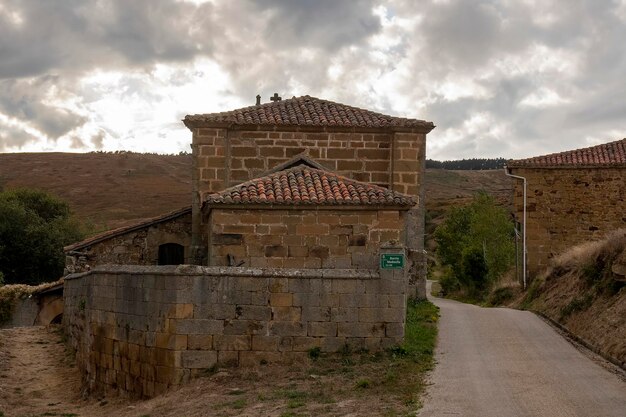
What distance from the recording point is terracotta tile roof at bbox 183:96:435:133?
65.7 ft

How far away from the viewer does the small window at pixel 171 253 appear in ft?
72.1

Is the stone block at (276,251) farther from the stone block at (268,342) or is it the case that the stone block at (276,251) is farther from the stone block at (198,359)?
the stone block at (198,359)

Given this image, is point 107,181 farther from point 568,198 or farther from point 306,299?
point 306,299

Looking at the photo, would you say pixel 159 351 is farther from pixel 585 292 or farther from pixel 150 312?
pixel 585 292

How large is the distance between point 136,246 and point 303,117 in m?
6.29

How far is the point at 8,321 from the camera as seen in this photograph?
27.1 m

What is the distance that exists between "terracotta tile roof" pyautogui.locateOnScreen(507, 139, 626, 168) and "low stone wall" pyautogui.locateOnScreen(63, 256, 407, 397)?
615 inches

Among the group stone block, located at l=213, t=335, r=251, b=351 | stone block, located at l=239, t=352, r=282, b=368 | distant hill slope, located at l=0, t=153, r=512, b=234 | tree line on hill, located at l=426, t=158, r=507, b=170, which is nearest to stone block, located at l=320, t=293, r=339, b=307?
stone block, located at l=239, t=352, r=282, b=368

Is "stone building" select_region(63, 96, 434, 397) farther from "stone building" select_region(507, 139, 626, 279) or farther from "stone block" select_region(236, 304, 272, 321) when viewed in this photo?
"stone building" select_region(507, 139, 626, 279)

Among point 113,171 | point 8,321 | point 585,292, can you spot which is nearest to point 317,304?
point 585,292

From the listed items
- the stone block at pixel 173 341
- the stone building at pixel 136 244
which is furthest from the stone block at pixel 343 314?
the stone building at pixel 136 244

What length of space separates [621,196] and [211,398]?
1929cm

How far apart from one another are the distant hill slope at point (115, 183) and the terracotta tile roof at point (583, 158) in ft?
133

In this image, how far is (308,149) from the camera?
67.1 feet
